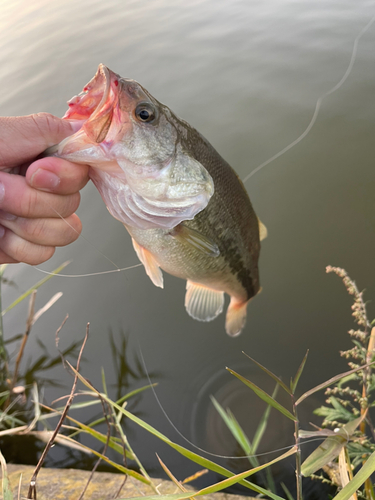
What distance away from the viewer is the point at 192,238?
151 cm

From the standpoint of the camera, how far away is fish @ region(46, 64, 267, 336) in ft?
3.81

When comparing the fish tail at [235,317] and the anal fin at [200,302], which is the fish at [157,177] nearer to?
the anal fin at [200,302]

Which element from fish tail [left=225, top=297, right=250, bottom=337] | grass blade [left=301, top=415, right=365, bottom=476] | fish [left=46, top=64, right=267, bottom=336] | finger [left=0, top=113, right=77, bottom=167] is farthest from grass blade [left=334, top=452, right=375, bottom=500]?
fish tail [left=225, top=297, right=250, bottom=337]

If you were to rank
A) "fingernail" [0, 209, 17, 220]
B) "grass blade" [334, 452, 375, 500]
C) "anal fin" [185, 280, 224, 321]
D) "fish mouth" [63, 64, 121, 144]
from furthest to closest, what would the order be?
1. "anal fin" [185, 280, 224, 321]
2. "fingernail" [0, 209, 17, 220]
3. "fish mouth" [63, 64, 121, 144]
4. "grass blade" [334, 452, 375, 500]

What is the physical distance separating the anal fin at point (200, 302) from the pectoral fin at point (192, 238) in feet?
1.96

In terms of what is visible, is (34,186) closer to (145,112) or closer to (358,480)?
(145,112)

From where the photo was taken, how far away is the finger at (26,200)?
1.23 metres

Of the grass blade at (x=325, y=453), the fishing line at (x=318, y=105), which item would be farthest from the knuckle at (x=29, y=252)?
the fishing line at (x=318, y=105)

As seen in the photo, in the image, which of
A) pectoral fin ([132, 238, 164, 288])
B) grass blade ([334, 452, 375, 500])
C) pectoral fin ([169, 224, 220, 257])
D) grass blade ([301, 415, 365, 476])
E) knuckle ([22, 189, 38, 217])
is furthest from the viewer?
pectoral fin ([132, 238, 164, 288])

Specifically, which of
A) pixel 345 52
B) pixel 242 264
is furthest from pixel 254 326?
pixel 345 52

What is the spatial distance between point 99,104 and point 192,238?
2.03 ft

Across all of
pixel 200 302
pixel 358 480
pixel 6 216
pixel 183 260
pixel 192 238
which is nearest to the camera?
pixel 358 480

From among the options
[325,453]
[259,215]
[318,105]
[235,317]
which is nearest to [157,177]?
[325,453]

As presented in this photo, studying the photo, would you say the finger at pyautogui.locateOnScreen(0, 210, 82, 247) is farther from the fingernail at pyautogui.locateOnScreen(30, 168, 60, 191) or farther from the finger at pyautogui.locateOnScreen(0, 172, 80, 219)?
the fingernail at pyautogui.locateOnScreen(30, 168, 60, 191)
